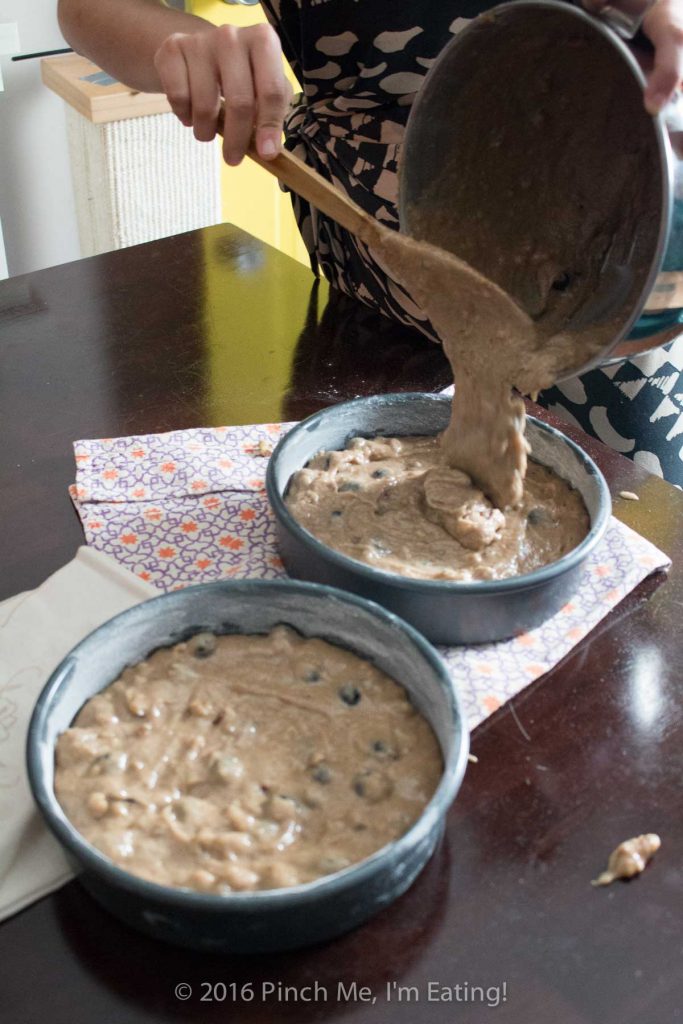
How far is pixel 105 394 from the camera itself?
1402 mm

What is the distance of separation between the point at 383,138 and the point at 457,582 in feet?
2.60

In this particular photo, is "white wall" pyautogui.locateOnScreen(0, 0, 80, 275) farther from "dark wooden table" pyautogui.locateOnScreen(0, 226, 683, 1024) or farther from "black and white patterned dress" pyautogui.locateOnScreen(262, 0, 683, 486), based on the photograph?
"dark wooden table" pyautogui.locateOnScreen(0, 226, 683, 1024)

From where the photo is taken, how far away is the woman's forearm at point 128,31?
4.60 feet

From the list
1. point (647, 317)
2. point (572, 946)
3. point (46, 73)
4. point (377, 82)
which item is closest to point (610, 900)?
point (572, 946)

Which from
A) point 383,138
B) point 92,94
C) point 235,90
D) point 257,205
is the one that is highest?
point 235,90

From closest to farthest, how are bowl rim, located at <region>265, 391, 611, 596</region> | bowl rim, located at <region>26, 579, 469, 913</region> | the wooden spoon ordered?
bowl rim, located at <region>26, 579, 469, 913</region>
bowl rim, located at <region>265, 391, 611, 596</region>
the wooden spoon

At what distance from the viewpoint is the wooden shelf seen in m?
2.40

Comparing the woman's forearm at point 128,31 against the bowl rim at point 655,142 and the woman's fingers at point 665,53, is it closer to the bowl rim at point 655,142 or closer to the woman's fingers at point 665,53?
the bowl rim at point 655,142

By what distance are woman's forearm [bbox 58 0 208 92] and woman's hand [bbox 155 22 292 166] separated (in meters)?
0.22

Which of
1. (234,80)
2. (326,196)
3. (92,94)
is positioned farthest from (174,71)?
(92,94)

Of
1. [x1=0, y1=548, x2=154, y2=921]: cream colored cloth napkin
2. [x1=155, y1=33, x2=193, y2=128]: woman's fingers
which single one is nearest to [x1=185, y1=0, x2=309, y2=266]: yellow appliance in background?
[x1=155, y1=33, x2=193, y2=128]: woman's fingers

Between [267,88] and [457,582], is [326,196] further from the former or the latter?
[457,582]

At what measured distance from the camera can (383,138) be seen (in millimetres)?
1498

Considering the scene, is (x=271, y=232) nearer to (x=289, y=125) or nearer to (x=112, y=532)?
(x=289, y=125)
